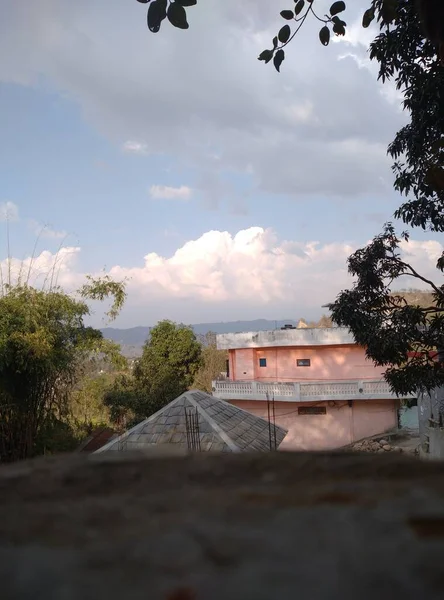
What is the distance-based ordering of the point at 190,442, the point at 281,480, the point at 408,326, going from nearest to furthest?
the point at 281,480
the point at 408,326
the point at 190,442

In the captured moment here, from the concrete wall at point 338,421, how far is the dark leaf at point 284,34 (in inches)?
648

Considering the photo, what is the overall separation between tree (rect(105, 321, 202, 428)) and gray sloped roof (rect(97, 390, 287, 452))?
9669mm

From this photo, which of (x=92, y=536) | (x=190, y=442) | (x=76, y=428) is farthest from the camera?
(x=76, y=428)

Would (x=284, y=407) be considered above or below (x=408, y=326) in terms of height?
below

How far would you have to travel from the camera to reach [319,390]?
1750 cm

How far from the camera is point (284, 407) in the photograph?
727 inches

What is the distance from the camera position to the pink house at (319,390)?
17.5 m


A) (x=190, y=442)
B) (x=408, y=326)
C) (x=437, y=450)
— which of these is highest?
(x=408, y=326)

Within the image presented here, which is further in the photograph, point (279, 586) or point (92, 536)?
point (92, 536)

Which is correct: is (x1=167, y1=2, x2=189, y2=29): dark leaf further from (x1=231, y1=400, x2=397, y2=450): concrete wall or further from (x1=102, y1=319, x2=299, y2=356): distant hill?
(x1=231, y1=400, x2=397, y2=450): concrete wall

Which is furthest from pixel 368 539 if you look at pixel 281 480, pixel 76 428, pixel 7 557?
pixel 76 428

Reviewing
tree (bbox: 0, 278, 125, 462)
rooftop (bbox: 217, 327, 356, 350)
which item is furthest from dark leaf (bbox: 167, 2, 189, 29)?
rooftop (bbox: 217, 327, 356, 350)

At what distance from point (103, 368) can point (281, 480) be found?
12597mm

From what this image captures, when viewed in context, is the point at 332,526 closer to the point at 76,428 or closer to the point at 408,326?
the point at 408,326
